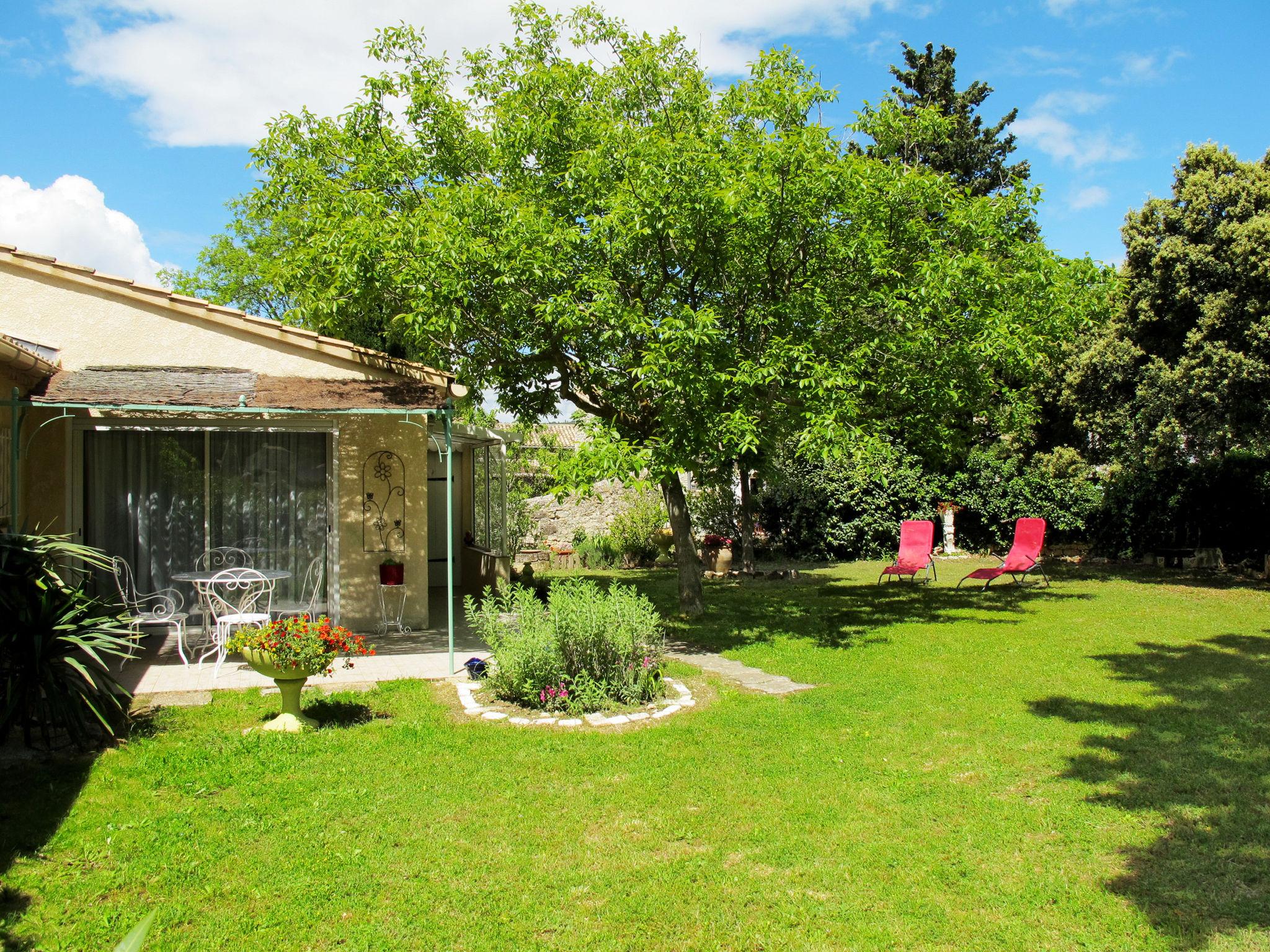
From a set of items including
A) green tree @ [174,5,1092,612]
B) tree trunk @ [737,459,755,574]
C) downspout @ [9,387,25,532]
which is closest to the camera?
downspout @ [9,387,25,532]

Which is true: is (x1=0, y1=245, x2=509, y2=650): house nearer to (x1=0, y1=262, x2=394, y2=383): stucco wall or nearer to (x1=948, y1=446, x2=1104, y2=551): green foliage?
(x1=0, y1=262, x2=394, y2=383): stucco wall

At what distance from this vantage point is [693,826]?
184 inches

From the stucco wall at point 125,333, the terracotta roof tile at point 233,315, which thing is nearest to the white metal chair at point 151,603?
the stucco wall at point 125,333

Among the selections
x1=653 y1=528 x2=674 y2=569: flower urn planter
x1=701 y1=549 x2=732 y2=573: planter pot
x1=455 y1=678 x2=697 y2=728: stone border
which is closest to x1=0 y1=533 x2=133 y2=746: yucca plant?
x1=455 y1=678 x2=697 y2=728: stone border

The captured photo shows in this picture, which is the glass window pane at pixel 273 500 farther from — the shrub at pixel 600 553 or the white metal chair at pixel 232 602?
the shrub at pixel 600 553

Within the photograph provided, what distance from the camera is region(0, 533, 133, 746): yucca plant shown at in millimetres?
5684

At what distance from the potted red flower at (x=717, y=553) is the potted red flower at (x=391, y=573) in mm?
9443

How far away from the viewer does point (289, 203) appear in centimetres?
1180

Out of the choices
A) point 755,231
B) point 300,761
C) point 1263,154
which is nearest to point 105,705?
point 300,761

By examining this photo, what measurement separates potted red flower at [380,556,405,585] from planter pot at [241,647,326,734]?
3630mm

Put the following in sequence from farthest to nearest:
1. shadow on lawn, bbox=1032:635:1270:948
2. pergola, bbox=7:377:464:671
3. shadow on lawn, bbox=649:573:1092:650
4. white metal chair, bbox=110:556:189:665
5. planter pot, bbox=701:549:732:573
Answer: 1. planter pot, bbox=701:549:732:573
2. shadow on lawn, bbox=649:573:1092:650
3. white metal chair, bbox=110:556:189:665
4. pergola, bbox=7:377:464:671
5. shadow on lawn, bbox=1032:635:1270:948

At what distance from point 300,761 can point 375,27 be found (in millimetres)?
9759

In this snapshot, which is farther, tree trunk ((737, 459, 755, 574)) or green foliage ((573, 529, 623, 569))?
green foliage ((573, 529, 623, 569))

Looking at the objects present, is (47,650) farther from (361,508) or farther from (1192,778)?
(1192,778)
